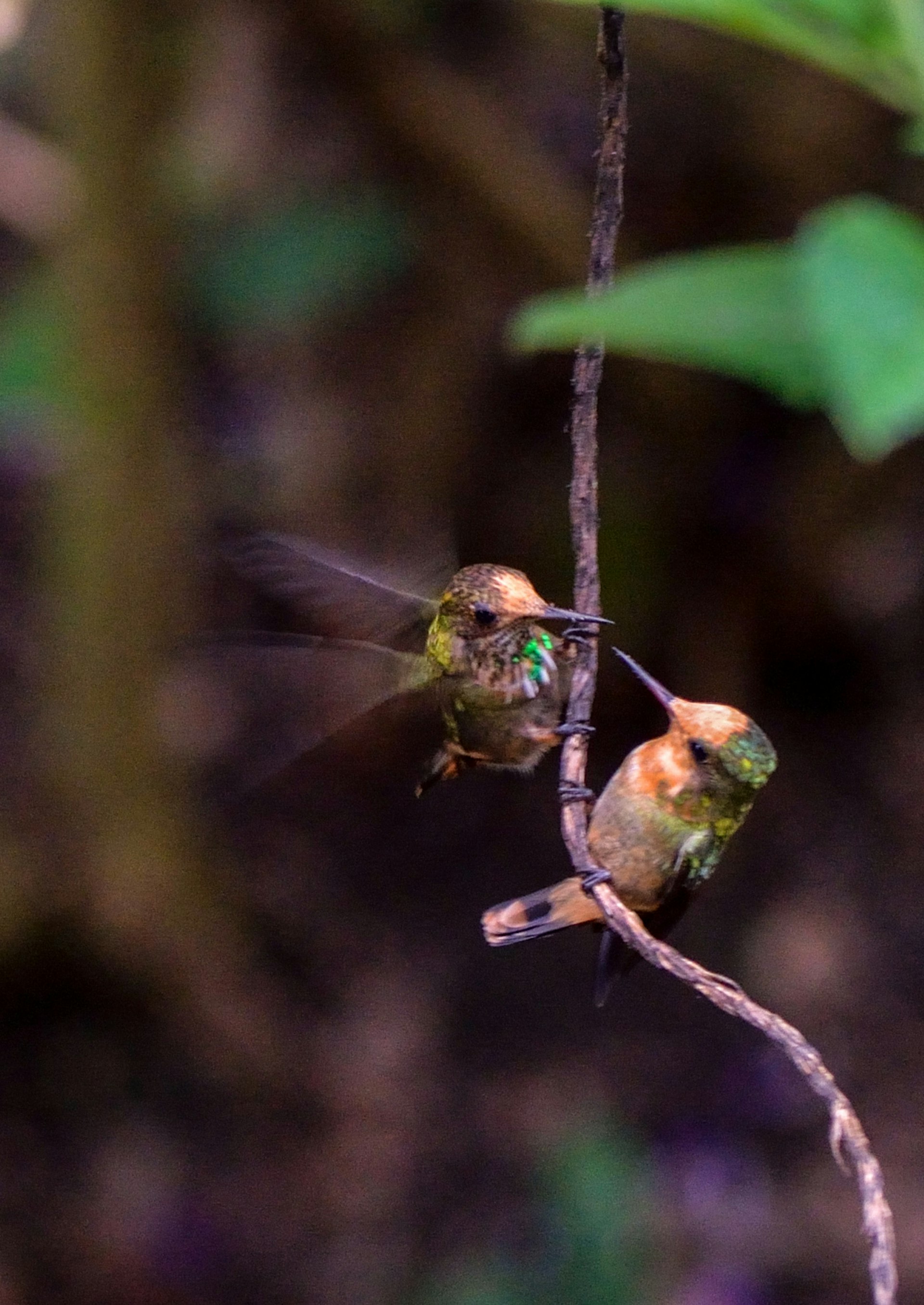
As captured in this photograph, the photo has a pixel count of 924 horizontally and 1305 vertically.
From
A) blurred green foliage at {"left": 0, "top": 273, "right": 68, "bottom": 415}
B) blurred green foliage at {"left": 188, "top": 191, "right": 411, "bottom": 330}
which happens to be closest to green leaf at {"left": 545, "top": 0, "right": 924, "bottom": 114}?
blurred green foliage at {"left": 0, "top": 273, "right": 68, "bottom": 415}

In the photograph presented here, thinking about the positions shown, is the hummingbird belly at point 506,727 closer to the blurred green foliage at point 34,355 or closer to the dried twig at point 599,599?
the dried twig at point 599,599

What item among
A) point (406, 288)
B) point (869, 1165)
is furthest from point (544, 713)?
point (406, 288)

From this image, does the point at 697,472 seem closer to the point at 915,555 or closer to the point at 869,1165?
the point at 915,555

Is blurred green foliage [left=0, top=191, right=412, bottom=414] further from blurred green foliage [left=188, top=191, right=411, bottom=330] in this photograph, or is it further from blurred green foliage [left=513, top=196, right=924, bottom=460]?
blurred green foliage [left=513, top=196, right=924, bottom=460]

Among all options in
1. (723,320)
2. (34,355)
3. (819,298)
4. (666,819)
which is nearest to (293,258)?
(34,355)

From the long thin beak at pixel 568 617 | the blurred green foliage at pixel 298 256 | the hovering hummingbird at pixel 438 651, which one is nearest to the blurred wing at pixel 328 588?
the hovering hummingbird at pixel 438 651

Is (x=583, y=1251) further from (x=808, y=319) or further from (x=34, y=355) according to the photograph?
(x=34, y=355)
